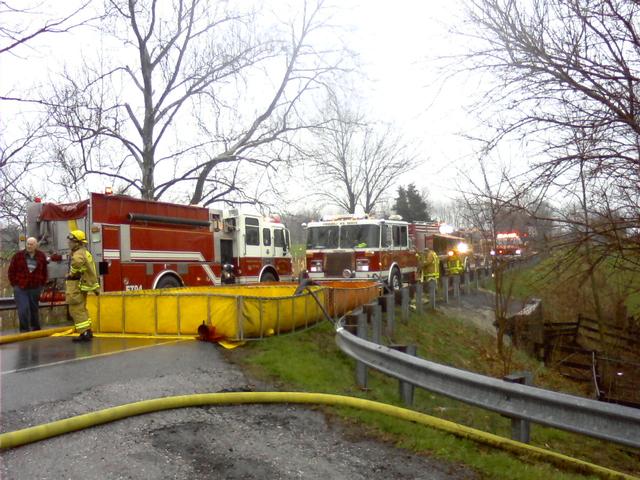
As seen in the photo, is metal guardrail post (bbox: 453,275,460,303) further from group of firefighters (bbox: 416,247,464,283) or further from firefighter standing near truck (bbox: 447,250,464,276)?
firefighter standing near truck (bbox: 447,250,464,276)

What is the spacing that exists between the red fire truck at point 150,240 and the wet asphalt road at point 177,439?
622 centimetres

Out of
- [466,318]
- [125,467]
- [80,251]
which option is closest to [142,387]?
[125,467]

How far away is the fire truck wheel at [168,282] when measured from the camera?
13508 millimetres

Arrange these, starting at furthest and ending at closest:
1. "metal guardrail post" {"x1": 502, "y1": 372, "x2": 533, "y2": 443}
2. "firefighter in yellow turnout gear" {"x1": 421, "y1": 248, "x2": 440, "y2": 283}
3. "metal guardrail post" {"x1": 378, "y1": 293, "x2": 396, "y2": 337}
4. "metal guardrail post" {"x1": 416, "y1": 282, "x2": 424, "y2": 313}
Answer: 1. "firefighter in yellow turnout gear" {"x1": 421, "y1": 248, "x2": 440, "y2": 283}
2. "metal guardrail post" {"x1": 416, "y1": 282, "x2": 424, "y2": 313}
3. "metal guardrail post" {"x1": 378, "y1": 293, "x2": 396, "y2": 337}
4. "metal guardrail post" {"x1": 502, "y1": 372, "x2": 533, "y2": 443}

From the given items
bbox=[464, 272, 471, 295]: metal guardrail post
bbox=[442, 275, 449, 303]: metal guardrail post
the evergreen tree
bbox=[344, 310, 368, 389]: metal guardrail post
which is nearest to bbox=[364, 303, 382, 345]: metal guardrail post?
bbox=[344, 310, 368, 389]: metal guardrail post

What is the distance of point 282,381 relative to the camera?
20.2ft

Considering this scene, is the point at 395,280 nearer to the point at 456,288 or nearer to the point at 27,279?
the point at 456,288

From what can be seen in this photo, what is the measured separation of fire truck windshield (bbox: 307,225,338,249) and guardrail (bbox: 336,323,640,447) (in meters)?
11.9

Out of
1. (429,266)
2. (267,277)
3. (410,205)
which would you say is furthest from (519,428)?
(410,205)

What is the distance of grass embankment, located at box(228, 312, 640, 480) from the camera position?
4078 mm

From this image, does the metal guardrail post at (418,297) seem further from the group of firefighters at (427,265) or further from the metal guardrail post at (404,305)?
the group of firefighters at (427,265)

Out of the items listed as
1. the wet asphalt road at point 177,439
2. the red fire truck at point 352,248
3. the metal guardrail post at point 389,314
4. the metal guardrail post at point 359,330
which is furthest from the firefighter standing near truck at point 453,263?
the wet asphalt road at point 177,439

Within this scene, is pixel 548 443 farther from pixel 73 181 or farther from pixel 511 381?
pixel 73 181

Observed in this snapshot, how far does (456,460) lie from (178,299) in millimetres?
5457
